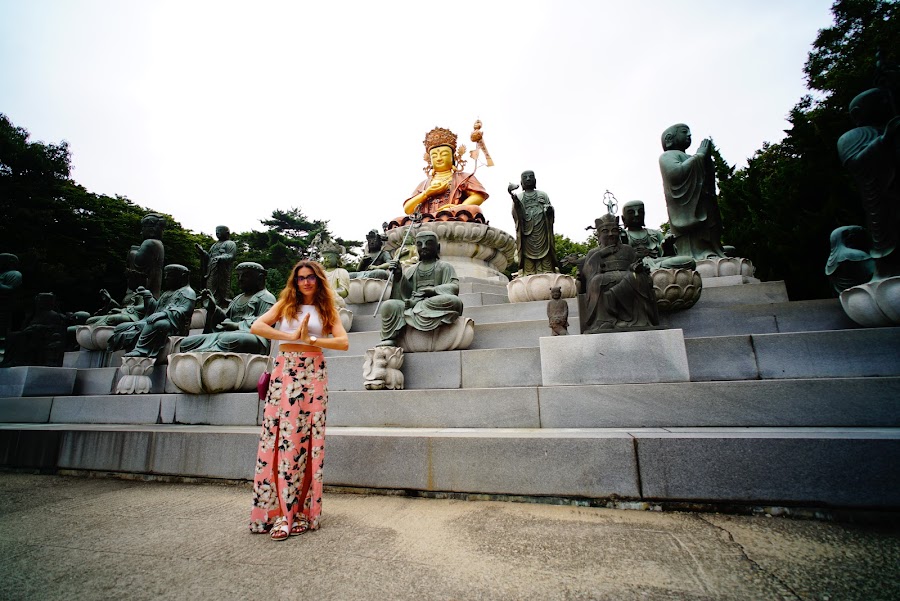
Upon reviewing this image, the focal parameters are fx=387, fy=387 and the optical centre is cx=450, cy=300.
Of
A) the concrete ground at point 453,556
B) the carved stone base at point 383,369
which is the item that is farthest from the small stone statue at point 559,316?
the concrete ground at point 453,556

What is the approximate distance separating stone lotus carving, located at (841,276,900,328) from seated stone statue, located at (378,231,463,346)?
4.02 m

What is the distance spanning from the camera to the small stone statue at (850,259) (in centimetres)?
413

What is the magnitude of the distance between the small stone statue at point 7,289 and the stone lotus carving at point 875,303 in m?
12.1

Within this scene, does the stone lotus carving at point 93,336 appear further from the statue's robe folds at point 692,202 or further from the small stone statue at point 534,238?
the statue's robe folds at point 692,202

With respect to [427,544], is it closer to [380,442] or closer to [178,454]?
[380,442]

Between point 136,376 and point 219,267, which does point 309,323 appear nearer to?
point 136,376

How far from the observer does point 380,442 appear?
3.18 m

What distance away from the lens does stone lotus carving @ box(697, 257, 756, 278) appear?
622cm

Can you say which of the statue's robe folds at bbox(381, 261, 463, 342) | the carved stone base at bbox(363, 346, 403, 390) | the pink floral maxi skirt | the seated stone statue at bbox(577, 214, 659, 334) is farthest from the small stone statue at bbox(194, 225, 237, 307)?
the seated stone statue at bbox(577, 214, 659, 334)

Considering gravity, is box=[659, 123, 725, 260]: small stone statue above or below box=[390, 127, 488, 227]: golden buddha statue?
below

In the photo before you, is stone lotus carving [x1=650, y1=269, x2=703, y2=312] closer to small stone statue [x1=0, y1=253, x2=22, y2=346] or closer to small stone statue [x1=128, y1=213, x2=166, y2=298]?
small stone statue [x1=128, y1=213, x2=166, y2=298]

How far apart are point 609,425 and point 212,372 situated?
4.47 m

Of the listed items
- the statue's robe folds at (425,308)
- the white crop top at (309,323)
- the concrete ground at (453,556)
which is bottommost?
the concrete ground at (453,556)

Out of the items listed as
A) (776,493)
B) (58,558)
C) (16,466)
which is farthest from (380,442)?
(16,466)
